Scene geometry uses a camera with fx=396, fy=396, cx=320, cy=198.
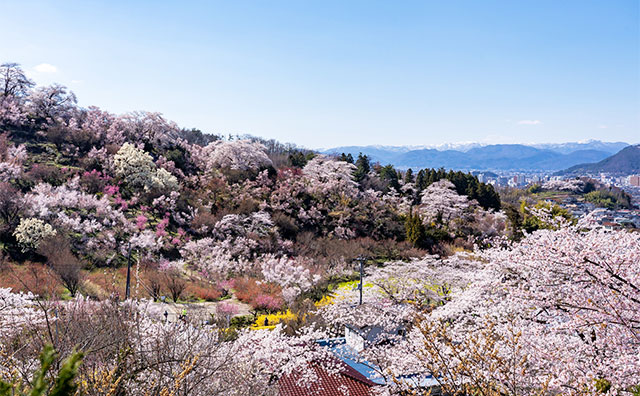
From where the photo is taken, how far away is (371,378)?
1087 cm

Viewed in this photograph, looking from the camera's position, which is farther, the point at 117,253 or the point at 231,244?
the point at 231,244

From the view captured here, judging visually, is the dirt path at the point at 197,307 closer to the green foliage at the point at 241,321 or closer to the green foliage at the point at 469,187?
the green foliage at the point at 241,321

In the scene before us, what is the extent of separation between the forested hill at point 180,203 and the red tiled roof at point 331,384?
6482 mm

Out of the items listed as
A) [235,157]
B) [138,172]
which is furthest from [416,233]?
[138,172]

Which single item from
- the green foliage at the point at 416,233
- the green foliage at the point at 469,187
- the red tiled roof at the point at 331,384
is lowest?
the red tiled roof at the point at 331,384

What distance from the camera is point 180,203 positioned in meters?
25.6

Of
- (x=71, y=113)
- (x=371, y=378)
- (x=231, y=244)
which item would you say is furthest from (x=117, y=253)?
(x=71, y=113)

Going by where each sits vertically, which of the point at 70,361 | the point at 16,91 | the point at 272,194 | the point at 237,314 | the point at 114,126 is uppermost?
the point at 16,91

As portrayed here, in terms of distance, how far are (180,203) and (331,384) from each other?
18.0m

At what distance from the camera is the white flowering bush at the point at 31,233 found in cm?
1748

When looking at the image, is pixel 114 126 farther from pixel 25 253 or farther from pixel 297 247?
pixel 297 247

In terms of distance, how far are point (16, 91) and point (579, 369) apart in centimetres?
4024

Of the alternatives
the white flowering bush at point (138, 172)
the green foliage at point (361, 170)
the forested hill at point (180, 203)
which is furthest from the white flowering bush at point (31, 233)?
the green foliage at point (361, 170)

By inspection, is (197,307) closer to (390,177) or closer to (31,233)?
(31,233)
